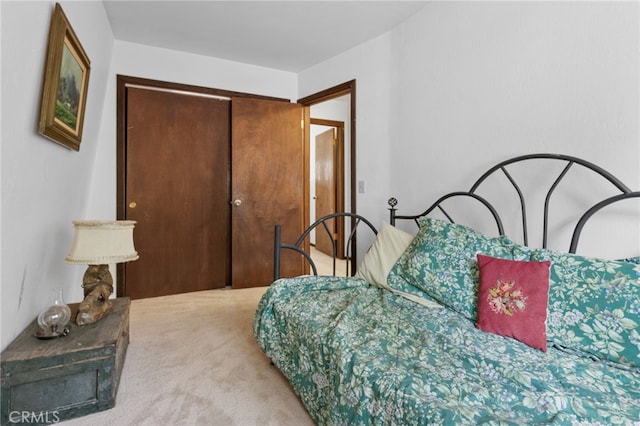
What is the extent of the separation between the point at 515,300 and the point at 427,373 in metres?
0.57

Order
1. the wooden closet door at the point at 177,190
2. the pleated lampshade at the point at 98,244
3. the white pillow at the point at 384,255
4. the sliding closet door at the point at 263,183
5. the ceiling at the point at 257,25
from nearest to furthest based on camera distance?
the pleated lampshade at the point at 98,244, the white pillow at the point at 384,255, the ceiling at the point at 257,25, the wooden closet door at the point at 177,190, the sliding closet door at the point at 263,183

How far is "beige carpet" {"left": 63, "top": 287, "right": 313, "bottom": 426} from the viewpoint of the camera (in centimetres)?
147

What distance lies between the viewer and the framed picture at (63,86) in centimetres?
147

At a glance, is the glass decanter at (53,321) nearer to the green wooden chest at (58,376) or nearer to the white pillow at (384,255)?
the green wooden chest at (58,376)

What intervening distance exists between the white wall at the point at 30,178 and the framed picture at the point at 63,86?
27mm

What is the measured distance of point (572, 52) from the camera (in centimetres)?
158

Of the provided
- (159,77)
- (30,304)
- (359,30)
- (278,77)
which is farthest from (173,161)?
(359,30)

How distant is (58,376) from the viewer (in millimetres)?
1399

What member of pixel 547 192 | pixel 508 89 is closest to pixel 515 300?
pixel 547 192

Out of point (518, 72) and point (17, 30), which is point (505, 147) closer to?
point (518, 72)

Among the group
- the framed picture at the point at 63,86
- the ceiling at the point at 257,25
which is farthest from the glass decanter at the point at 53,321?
the ceiling at the point at 257,25

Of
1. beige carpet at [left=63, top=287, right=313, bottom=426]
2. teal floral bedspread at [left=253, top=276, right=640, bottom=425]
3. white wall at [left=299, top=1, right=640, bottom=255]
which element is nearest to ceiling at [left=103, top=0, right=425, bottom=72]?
white wall at [left=299, top=1, right=640, bottom=255]

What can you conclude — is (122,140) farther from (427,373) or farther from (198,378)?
(427,373)

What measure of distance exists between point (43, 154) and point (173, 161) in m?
1.69
